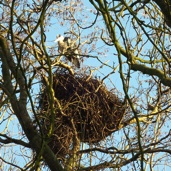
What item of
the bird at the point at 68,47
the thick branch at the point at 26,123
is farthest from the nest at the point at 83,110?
the thick branch at the point at 26,123

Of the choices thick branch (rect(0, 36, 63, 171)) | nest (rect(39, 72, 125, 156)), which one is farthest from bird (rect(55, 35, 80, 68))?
thick branch (rect(0, 36, 63, 171))

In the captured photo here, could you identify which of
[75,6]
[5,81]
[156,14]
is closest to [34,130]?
[5,81]

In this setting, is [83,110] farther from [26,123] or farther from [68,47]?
[26,123]

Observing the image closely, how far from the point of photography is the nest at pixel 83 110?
6.02 m

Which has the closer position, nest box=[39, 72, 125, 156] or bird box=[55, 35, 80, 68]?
nest box=[39, 72, 125, 156]

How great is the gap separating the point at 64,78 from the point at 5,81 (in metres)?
2.14

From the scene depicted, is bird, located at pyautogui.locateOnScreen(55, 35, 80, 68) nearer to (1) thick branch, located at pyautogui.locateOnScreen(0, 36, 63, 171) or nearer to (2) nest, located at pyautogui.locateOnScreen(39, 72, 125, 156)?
(2) nest, located at pyautogui.locateOnScreen(39, 72, 125, 156)

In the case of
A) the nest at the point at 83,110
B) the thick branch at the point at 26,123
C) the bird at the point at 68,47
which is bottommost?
the thick branch at the point at 26,123

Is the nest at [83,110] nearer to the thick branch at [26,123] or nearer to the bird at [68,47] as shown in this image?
the bird at [68,47]

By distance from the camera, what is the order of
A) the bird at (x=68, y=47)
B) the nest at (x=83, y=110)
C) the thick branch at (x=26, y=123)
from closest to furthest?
the thick branch at (x=26, y=123) → the nest at (x=83, y=110) → the bird at (x=68, y=47)

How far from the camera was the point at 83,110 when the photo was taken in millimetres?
6262

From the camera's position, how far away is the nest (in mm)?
6016

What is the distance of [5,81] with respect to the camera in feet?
14.4

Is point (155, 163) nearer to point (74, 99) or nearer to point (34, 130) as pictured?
point (74, 99)
